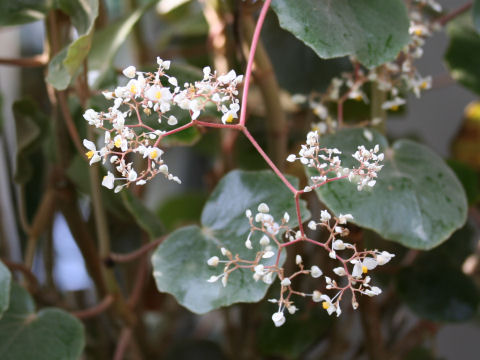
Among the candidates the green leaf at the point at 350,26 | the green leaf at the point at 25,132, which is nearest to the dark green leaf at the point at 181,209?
the green leaf at the point at 25,132

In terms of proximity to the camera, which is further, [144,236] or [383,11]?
[144,236]

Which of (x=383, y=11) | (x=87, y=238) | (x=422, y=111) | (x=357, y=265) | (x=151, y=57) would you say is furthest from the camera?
(x=422, y=111)

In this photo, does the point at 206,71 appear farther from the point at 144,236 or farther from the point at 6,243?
the point at 6,243

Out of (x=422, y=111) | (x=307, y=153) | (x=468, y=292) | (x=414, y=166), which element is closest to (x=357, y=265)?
(x=307, y=153)

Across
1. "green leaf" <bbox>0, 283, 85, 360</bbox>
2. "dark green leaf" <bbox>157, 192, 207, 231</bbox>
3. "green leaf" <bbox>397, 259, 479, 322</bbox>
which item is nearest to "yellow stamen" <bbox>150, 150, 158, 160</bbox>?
"green leaf" <bbox>0, 283, 85, 360</bbox>

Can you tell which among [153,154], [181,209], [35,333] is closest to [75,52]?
[153,154]

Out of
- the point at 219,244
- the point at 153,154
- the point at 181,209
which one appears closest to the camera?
the point at 153,154

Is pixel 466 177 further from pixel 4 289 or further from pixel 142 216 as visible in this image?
pixel 4 289
